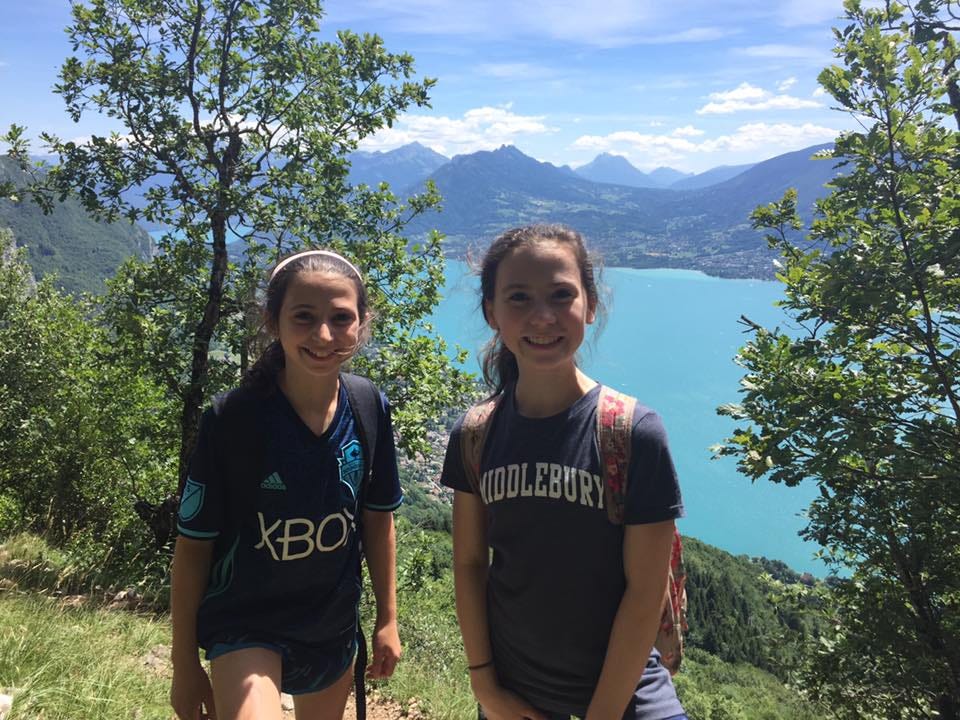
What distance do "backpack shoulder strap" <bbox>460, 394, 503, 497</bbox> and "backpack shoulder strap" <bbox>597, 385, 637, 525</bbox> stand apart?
0.37 meters

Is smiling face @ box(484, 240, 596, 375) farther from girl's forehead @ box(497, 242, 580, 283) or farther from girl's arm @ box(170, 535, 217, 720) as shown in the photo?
girl's arm @ box(170, 535, 217, 720)

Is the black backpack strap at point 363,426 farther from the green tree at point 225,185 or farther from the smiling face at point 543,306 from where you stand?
the green tree at point 225,185

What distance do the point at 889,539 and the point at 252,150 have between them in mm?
7393

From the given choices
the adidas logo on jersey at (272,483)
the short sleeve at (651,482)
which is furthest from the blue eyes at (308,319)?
the short sleeve at (651,482)

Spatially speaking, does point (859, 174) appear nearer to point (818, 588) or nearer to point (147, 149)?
point (818, 588)

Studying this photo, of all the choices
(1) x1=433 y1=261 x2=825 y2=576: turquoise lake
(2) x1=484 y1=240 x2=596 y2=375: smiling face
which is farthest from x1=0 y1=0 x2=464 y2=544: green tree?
(2) x1=484 y1=240 x2=596 y2=375: smiling face

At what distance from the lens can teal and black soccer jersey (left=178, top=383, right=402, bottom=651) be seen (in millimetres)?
1604

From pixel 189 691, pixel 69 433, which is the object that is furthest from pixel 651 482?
pixel 69 433

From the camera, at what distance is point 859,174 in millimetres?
3693

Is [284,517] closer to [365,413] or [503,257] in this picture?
[365,413]

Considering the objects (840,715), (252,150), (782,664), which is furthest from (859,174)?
(252,150)

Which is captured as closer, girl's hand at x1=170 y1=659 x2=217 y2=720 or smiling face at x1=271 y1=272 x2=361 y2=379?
girl's hand at x1=170 y1=659 x2=217 y2=720

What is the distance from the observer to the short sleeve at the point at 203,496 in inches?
62.5

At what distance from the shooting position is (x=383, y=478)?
198 centimetres
